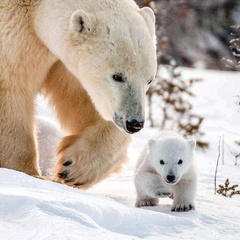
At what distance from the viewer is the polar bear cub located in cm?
→ 408

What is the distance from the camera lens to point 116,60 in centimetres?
435

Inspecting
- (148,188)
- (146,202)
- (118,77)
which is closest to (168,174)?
(148,188)

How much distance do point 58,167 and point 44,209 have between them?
1817 millimetres

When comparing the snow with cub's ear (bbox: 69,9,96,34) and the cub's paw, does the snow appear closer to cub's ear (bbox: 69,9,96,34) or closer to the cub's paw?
the cub's paw

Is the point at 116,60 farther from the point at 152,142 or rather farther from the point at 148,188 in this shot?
the point at 148,188

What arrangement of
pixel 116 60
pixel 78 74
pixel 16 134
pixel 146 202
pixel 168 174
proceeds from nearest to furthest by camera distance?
pixel 168 174 < pixel 146 202 < pixel 116 60 < pixel 78 74 < pixel 16 134

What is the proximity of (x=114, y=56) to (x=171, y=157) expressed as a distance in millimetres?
652

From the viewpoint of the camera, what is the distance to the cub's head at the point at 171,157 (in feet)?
13.3

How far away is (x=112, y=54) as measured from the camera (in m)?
4.36

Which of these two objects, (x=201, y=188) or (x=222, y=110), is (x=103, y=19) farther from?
(x=222, y=110)

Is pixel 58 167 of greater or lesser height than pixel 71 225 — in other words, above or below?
below

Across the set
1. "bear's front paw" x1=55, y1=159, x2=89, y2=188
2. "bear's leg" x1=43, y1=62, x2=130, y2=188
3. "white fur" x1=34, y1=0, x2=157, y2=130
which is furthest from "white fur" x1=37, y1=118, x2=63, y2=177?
"white fur" x1=34, y1=0, x2=157, y2=130

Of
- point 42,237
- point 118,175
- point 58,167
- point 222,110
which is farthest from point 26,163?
point 222,110

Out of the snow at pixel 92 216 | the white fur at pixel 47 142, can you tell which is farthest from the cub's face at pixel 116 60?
the white fur at pixel 47 142
